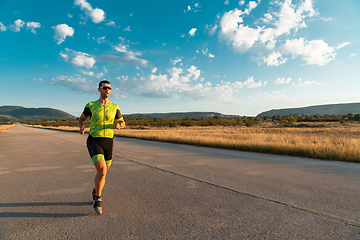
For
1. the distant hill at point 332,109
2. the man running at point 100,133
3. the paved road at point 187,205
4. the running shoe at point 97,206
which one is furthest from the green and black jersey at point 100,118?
the distant hill at point 332,109

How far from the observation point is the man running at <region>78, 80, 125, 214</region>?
137 inches

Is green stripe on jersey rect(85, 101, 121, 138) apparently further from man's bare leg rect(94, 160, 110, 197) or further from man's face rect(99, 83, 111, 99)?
man's bare leg rect(94, 160, 110, 197)

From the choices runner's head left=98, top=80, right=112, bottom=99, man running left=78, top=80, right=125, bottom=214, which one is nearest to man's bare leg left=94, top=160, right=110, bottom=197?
man running left=78, top=80, right=125, bottom=214

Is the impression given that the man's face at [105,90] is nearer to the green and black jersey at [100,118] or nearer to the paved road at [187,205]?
the green and black jersey at [100,118]

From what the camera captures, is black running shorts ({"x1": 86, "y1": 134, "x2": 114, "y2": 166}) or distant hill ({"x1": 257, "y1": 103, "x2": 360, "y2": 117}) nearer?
black running shorts ({"x1": 86, "y1": 134, "x2": 114, "y2": 166})

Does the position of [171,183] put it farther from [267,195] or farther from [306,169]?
[306,169]

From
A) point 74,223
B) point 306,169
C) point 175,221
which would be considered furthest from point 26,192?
point 306,169

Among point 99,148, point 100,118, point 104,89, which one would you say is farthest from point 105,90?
point 99,148

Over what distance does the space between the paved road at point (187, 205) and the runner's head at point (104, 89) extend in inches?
81.8

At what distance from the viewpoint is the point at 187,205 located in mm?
3744

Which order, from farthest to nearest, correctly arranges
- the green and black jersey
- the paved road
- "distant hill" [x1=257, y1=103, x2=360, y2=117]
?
"distant hill" [x1=257, y1=103, x2=360, y2=117], the green and black jersey, the paved road

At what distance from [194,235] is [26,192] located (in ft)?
13.7

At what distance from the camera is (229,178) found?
5.56 meters

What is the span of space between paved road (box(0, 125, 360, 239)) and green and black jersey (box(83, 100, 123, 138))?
1.41m
